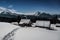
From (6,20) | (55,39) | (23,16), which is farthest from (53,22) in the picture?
(55,39)

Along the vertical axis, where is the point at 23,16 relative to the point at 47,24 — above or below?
above

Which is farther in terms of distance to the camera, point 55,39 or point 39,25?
point 39,25

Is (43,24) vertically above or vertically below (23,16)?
below

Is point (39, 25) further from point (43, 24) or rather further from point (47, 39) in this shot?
point (47, 39)

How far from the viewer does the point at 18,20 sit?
1502cm

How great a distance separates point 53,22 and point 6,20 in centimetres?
900

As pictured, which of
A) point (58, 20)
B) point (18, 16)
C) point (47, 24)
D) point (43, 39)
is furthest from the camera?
point (58, 20)

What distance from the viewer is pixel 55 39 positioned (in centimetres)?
503

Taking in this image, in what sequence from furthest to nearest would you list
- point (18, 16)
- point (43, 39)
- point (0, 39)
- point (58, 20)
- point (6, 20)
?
point (58, 20) < point (18, 16) < point (6, 20) < point (43, 39) < point (0, 39)

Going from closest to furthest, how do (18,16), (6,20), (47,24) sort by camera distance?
(47,24)
(6,20)
(18,16)

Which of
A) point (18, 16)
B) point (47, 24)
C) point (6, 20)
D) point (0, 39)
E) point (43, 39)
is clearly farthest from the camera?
point (18, 16)

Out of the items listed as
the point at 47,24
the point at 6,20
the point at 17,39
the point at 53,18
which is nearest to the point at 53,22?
the point at 53,18

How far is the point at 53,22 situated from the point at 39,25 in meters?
5.41

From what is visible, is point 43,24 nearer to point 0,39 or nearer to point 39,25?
point 39,25
